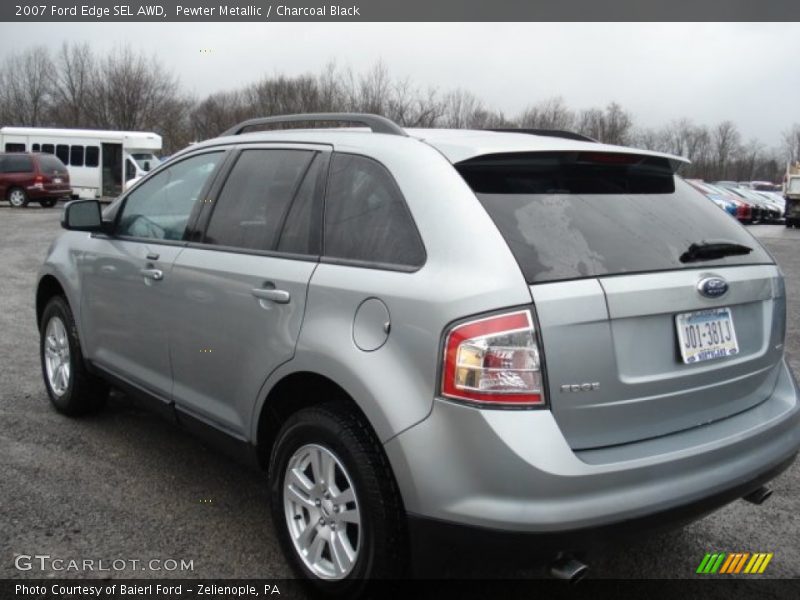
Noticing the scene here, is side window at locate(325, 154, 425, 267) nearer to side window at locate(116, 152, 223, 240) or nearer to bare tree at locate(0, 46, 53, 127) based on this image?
side window at locate(116, 152, 223, 240)

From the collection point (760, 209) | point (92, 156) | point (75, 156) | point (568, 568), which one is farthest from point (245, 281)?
point (760, 209)

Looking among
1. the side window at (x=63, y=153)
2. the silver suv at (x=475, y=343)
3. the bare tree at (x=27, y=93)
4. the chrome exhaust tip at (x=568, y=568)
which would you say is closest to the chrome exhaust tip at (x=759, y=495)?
the silver suv at (x=475, y=343)

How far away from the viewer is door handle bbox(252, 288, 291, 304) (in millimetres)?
2895

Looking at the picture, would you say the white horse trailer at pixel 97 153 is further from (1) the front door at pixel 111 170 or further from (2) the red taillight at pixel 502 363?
(2) the red taillight at pixel 502 363

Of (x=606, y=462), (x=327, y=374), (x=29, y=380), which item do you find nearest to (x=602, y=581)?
(x=606, y=462)

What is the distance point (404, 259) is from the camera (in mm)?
2580

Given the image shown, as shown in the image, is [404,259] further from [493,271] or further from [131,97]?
[131,97]

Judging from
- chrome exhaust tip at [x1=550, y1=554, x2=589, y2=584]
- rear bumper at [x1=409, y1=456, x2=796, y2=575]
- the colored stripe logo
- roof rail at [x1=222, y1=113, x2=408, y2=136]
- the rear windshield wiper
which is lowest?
the colored stripe logo

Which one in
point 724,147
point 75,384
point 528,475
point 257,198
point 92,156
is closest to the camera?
point 528,475

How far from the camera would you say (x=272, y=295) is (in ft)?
9.66

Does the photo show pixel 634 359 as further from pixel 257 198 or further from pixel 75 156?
pixel 75 156

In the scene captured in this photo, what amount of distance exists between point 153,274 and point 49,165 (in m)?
25.2

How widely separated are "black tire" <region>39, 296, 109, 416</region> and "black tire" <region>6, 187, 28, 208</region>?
23467 mm

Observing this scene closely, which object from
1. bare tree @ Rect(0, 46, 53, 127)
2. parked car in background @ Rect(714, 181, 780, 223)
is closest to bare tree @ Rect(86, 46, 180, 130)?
bare tree @ Rect(0, 46, 53, 127)
